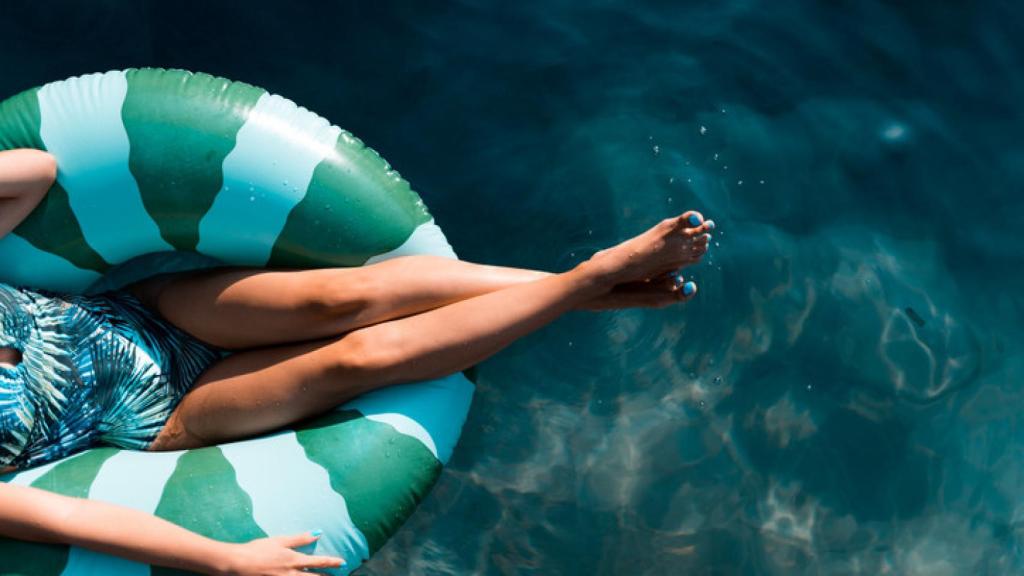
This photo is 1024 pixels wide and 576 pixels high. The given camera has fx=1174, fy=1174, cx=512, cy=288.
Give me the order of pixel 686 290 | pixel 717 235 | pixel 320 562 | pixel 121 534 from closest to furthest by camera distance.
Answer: pixel 121 534 < pixel 320 562 < pixel 686 290 < pixel 717 235

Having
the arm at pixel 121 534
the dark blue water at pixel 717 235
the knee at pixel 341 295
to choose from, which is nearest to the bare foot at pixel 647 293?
the knee at pixel 341 295

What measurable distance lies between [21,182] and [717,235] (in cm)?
206

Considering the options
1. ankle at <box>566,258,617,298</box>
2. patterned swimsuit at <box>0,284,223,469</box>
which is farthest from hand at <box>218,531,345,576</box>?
ankle at <box>566,258,617,298</box>

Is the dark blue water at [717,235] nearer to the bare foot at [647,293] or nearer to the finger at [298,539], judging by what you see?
the bare foot at [647,293]

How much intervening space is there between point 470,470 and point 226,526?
41.6 inches

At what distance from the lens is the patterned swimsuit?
2.77m

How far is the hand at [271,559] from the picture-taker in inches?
104

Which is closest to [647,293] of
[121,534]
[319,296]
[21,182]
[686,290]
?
[686,290]

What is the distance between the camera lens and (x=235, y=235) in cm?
302

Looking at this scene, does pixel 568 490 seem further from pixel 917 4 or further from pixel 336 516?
pixel 917 4

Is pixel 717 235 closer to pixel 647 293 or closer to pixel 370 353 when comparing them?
pixel 647 293

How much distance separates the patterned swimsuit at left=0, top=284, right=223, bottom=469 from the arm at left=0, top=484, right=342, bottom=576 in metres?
0.22

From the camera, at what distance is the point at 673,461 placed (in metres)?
3.66

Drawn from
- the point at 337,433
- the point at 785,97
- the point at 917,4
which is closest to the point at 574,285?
the point at 337,433
